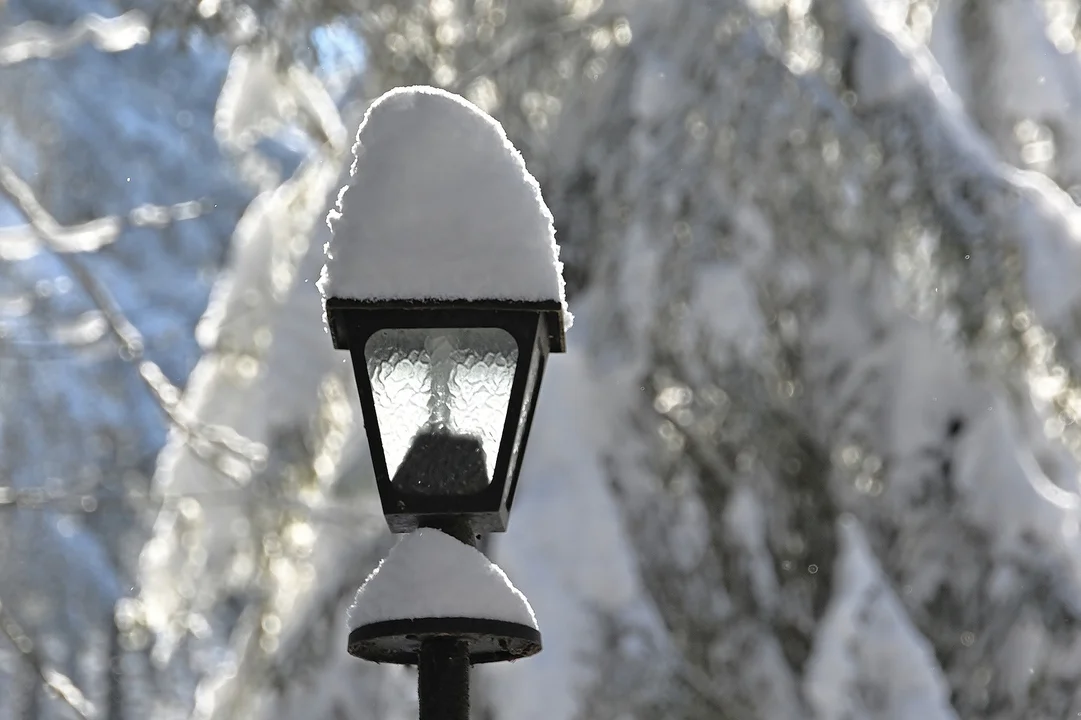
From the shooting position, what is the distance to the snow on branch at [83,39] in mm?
4590

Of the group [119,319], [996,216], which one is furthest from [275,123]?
[996,216]

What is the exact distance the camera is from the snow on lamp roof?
1993 mm

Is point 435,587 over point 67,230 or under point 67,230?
under

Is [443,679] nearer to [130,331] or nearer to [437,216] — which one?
[437,216]

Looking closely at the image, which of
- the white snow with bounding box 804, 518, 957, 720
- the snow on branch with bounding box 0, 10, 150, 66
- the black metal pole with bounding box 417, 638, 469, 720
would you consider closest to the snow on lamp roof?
the black metal pole with bounding box 417, 638, 469, 720

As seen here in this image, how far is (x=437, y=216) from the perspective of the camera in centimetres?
206

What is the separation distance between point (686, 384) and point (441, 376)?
10.6 ft

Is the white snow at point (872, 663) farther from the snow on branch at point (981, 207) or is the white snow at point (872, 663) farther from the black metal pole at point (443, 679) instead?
the black metal pole at point (443, 679)

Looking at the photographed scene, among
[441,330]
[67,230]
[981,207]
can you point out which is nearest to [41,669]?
[67,230]

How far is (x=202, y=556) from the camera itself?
521 cm

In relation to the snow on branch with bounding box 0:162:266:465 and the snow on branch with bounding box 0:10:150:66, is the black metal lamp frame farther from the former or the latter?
the snow on branch with bounding box 0:10:150:66

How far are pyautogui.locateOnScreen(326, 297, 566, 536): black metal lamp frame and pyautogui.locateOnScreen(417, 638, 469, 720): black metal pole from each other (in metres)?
0.16

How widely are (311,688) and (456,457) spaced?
106 inches

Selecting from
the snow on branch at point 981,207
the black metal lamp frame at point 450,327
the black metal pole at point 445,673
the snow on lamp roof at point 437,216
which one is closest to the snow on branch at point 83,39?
the snow on branch at point 981,207
